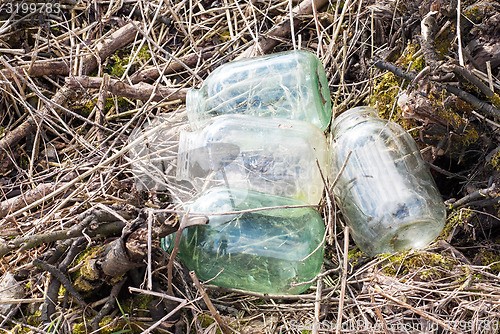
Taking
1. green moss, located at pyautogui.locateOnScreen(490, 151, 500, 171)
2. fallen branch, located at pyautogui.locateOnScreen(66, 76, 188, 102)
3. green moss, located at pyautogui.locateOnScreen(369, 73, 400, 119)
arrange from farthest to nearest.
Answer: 1. fallen branch, located at pyautogui.locateOnScreen(66, 76, 188, 102)
2. green moss, located at pyautogui.locateOnScreen(369, 73, 400, 119)
3. green moss, located at pyautogui.locateOnScreen(490, 151, 500, 171)

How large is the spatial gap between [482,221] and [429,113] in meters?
0.45

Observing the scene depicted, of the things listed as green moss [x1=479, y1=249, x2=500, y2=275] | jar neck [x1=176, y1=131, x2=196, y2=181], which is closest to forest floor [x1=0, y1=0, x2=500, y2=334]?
green moss [x1=479, y1=249, x2=500, y2=275]

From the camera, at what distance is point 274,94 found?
1950mm

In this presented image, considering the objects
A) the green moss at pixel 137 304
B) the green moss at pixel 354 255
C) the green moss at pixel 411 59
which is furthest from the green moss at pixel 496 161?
the green moss at pixel 137 304

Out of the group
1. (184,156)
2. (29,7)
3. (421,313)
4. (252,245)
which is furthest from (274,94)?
(29,7)

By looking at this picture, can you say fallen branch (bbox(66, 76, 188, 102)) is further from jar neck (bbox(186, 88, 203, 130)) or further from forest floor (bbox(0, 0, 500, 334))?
jar neck (bbox(186, 88, 203, 130))

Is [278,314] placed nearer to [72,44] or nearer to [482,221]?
[482,221]

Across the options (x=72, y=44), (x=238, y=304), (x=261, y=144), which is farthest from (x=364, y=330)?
(x=72, y=44)

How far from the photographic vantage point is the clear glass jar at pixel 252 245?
1604mm

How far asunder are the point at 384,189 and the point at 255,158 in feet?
1.68

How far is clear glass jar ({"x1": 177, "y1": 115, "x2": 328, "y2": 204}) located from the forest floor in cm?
15

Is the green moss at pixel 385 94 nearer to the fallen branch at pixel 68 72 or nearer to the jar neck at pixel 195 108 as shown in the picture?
the jar neck at pixel 195 108

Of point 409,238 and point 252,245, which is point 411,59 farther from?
point 252,245

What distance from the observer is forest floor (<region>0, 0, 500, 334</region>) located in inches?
60.6
